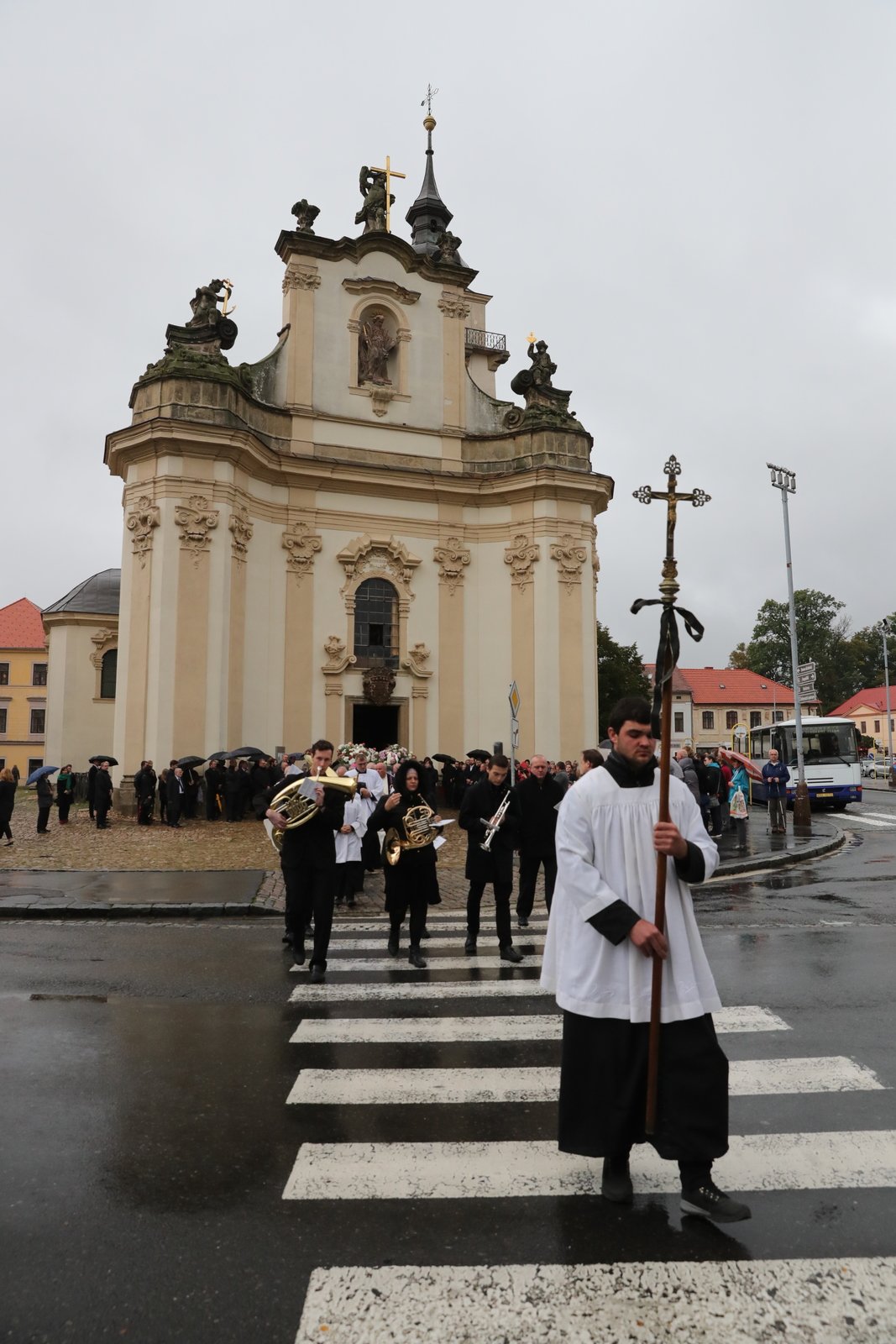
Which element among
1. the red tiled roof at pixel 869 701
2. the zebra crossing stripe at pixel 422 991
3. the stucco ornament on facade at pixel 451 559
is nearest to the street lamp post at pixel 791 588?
the stucco ornament on facade at pixel 451 559

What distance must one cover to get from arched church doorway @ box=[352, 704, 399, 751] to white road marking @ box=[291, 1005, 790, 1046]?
76.9 ft

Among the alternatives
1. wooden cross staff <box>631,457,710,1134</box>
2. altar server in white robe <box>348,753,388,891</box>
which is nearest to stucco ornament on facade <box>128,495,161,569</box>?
altar server in white robe <box>348,753,388,891</box>

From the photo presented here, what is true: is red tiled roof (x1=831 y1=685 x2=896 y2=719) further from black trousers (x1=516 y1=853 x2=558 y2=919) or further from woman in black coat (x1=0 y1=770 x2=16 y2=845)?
black trousers (x1=516 y1=853 x2=558 y2=919)

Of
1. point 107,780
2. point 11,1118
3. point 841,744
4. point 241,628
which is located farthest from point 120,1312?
point 841,744

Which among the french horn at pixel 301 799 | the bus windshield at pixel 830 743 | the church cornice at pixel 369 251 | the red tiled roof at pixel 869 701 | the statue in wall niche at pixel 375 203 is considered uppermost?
the statue in wall niche at pixel 375 203

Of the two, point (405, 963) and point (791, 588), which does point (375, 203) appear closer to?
point (791, 588)

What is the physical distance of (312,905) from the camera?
8141 mm

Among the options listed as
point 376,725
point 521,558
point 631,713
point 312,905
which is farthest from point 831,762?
point 631,713

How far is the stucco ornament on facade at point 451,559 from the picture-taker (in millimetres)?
30516

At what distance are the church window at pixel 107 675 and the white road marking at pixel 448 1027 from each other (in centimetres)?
3345

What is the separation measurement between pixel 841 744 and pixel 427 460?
54.2ft

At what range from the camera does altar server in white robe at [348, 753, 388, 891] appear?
12.5 metres

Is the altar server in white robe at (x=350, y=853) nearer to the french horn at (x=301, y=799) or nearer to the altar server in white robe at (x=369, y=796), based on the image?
the altar server in white robe at (x=369, y=796)

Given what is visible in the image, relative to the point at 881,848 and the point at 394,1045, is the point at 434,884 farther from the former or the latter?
the point at 881,848
